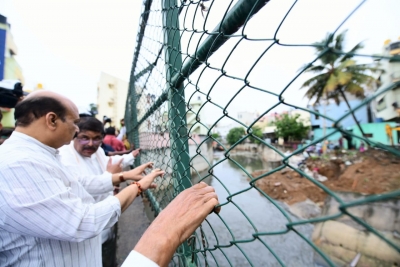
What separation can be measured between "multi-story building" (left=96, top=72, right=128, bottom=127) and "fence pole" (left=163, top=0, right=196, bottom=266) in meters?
27.2

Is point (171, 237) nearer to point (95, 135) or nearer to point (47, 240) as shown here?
point (47, 240)

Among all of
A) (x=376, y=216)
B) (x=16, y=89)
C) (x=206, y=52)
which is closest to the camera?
(x=206, y=52)

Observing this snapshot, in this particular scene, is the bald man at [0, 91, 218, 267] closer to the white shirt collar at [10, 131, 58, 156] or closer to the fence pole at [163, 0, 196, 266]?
the white shirt collar at [10, 131, 58, 156]

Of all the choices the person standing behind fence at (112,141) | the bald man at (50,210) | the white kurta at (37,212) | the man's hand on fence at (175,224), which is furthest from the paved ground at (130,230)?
the person standing behind fence at (112,141)

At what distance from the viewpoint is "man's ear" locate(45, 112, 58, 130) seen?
1.06 meters

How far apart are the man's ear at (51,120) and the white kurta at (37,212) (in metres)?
0.11

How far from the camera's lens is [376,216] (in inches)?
331

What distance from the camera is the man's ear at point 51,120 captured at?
41.8 inches

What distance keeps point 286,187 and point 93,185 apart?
20.6 m

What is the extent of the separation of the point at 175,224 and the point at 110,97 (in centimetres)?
2975

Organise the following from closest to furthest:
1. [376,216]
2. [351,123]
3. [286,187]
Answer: [351,123]
[376,216]
[286,187]

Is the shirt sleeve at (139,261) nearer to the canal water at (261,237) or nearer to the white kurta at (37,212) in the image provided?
the white kurta at (37,212)

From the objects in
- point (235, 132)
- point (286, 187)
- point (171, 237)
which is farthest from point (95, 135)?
point (235, 132)

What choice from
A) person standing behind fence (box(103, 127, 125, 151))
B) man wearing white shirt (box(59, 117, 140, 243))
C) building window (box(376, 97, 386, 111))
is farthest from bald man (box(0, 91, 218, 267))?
person standing behind fence (box(103, 127, 125, 151))
